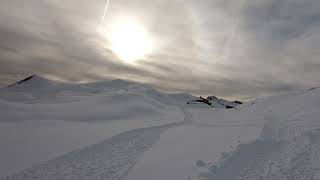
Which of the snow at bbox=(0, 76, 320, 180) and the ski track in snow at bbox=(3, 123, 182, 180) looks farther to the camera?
the snow at bbox=(0, 76, 320, 180)

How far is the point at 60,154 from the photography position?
46.5ft

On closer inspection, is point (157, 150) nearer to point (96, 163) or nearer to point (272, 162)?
point (96, 163)

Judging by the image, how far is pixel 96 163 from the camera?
13195mm

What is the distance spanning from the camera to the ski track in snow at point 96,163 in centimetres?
1173

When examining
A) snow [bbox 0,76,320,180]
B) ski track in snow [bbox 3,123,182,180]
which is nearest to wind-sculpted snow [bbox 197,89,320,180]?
snow [bbox 0,76,320,180]

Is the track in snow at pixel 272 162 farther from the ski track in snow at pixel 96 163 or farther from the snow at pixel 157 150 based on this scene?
the ski track in snow at pixel 96 163

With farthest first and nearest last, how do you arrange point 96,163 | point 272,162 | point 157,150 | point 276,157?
1. point 157,150
2. point 276,157
3. point 272,162
4. point 96,163

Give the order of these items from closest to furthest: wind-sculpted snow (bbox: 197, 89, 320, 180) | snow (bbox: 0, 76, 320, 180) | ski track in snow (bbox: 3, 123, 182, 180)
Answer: ski track in snow (bbox: 3, 123, 182, 180) → wind-sculpted snow (bbox: 197, 89, 320, 180) → snow (bbox: 0, 76, 320, 180)

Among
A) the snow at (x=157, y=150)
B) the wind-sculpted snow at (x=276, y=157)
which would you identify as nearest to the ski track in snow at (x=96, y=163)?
the snow at (x=157, y=150)

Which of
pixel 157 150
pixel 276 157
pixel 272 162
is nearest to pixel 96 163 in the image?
pixel 157 150

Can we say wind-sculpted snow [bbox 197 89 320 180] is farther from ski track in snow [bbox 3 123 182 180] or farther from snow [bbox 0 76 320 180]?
ski track in snow [bbox 3 123 182 180]

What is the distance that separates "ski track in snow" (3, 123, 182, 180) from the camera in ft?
38.5

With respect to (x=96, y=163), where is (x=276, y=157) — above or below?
above

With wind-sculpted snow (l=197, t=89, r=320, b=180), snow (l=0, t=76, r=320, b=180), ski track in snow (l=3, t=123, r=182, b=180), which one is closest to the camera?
ski track in snow (l=3, t=123, r=182, b=180)
